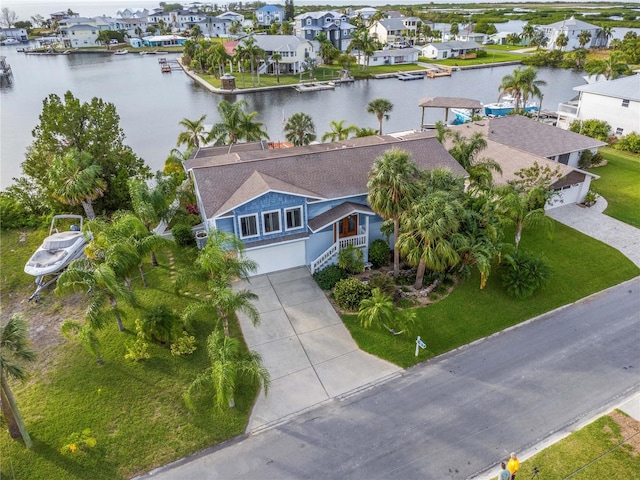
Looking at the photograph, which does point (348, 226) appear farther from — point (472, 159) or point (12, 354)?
point (12, 354)

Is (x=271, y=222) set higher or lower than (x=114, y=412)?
higher

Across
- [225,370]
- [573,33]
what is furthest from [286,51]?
[225,370]

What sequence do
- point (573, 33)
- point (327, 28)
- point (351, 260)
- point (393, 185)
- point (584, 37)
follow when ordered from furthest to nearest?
point (327, 28) < point (573, 33) < point (584, 37) < point (351, 260) < point (393, 185)

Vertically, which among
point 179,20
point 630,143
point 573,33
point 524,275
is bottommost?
point 524,275

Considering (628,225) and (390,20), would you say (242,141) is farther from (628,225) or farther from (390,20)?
(390,20)

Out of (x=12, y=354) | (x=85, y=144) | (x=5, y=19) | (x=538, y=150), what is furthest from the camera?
(x=5, y=19)

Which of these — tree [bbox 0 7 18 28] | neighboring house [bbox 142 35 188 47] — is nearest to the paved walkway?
neighboring house [bbox 142 35 188 47]
